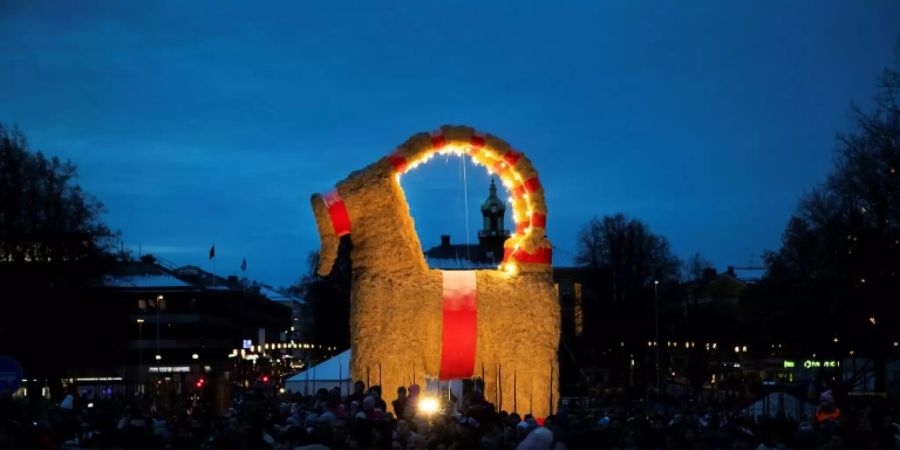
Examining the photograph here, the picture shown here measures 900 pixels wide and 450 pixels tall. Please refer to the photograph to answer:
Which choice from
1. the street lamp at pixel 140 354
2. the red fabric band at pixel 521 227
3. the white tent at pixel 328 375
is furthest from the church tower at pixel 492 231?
the red fabric band at pixel 521 227

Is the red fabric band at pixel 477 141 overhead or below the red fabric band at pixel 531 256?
overhead

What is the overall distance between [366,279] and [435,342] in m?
1.57

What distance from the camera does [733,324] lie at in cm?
8425

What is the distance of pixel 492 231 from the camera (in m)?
86.6

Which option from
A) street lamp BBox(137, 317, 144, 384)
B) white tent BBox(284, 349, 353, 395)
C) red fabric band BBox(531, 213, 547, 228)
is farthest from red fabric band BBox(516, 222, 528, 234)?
street lamp BBox(137, 317, 144, 384)

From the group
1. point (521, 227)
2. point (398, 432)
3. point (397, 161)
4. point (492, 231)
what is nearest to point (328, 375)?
point (521, 227)

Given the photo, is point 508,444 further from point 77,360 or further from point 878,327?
point 77,360

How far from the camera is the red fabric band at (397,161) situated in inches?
839

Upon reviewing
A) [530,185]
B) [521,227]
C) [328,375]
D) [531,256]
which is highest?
[530,185]

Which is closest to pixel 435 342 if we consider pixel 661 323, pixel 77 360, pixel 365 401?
pixel 365 401

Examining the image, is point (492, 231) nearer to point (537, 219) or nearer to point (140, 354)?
point (140, 354)

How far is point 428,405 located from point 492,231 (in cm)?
6711

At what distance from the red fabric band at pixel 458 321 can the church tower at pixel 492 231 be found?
62264mm

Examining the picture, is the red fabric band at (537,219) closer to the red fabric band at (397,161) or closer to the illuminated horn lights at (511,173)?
the illuminated horn lights at (511,173)
